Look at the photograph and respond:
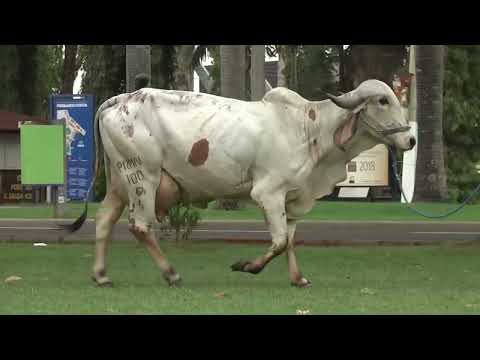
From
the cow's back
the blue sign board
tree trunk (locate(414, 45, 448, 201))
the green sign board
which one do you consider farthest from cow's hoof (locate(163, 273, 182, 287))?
the blue sign board

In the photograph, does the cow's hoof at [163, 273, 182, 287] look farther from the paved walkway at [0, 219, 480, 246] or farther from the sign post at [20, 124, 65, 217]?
the sign post at [20, 124, 65, 217]

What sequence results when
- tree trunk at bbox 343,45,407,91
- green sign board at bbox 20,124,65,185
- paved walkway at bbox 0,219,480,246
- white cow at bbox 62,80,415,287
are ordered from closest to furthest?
white cow at bbox 62,80,415,287, paved walkway at bbox 0,219,480,246, green sign board at bbox 20,124,65,185, tree trunk at bbox 343,45,407,91

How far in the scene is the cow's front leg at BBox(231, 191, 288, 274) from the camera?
9961 millimetres

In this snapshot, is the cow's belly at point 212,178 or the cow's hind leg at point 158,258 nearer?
the cow's belly at point 212,178

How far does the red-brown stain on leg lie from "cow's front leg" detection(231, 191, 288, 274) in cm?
63

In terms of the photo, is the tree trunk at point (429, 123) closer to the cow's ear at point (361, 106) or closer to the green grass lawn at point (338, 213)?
the green grass lawn at point (338, 213)

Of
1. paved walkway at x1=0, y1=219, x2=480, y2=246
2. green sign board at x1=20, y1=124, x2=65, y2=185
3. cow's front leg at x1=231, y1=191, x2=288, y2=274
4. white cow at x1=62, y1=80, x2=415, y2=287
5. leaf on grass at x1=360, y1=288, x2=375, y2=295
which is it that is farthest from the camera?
green sign board at x1=20, y1=124, x2=65, y2=185

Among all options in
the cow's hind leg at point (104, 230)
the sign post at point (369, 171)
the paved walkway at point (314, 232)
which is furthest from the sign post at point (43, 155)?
the sign post at point (369, 171)

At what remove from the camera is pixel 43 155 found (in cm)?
2148

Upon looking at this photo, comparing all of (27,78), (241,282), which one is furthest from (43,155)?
(27,78)

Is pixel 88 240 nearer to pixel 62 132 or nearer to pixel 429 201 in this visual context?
pixel 62 132

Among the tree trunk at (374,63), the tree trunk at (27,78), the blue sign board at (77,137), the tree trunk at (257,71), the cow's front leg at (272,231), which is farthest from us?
the tree trunk at (27,78)

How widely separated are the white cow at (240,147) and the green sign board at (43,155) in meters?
11.1

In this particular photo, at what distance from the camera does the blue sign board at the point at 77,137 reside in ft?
92.4
